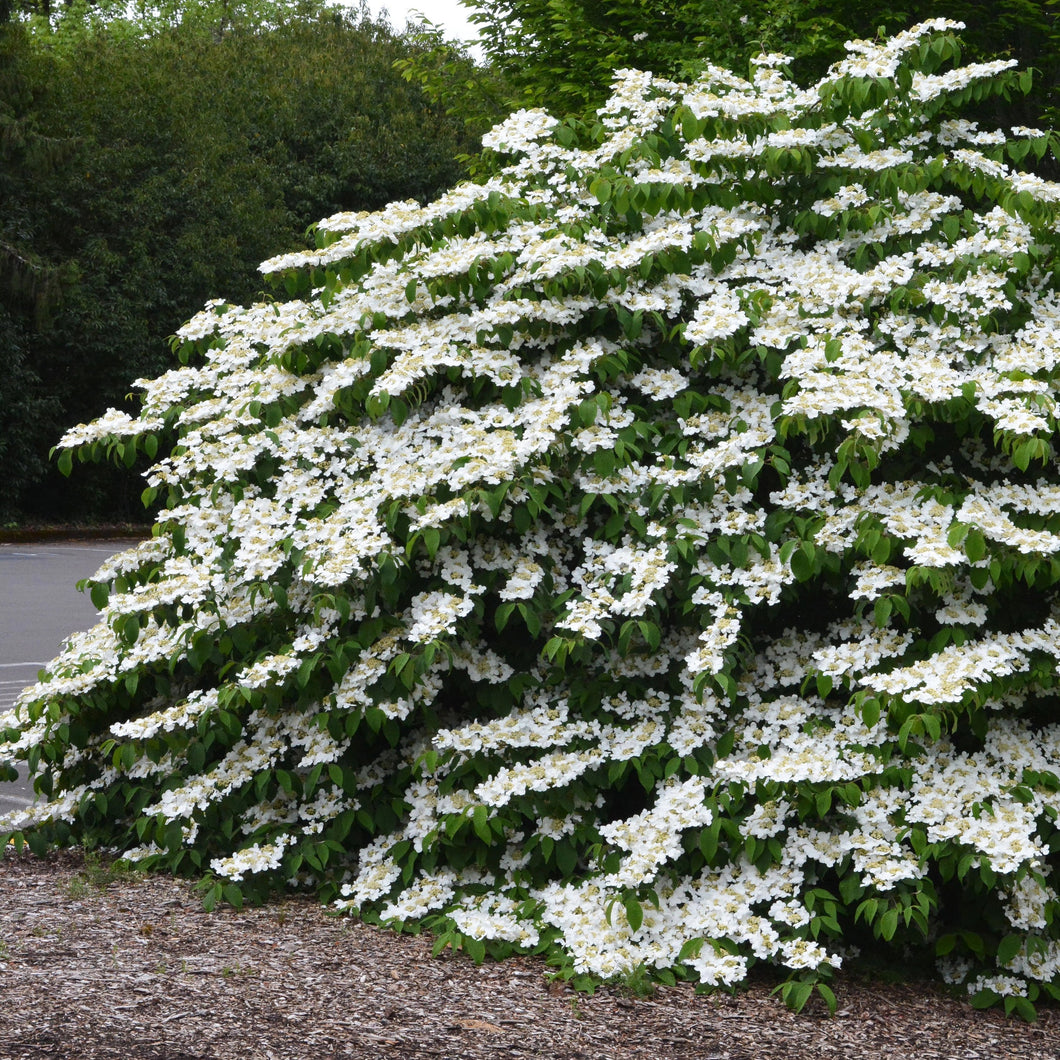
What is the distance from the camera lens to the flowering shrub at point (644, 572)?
3.65 meters

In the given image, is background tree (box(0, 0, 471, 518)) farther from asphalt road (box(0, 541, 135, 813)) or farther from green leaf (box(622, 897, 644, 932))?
green leaf (box(622, 897, 644, 932))

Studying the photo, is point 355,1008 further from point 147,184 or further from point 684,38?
point 147,184

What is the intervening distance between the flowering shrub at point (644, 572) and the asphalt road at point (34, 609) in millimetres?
2097

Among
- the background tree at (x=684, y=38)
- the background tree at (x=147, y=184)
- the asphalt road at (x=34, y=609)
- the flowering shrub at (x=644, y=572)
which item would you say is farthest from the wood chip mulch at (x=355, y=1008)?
the background tree at (x=147, y=184)

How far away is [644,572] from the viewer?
154 inches

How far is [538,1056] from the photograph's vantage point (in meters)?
3.04

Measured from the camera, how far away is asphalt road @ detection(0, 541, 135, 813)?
811 cm

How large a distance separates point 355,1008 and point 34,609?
9350mm

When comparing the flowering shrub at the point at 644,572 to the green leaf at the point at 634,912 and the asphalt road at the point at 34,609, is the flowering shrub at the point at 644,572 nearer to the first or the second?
the green leaf at the point at 634,912

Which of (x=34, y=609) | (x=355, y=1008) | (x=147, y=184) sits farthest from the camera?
(x=147, y=184)

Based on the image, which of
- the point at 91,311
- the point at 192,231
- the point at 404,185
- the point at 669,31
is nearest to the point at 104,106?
the point at 192,231

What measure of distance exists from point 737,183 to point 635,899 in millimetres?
2662

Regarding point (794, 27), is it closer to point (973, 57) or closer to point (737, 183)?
point (973, 57)

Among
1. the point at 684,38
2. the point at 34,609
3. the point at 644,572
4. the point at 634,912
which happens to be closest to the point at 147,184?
the point at 34,609
